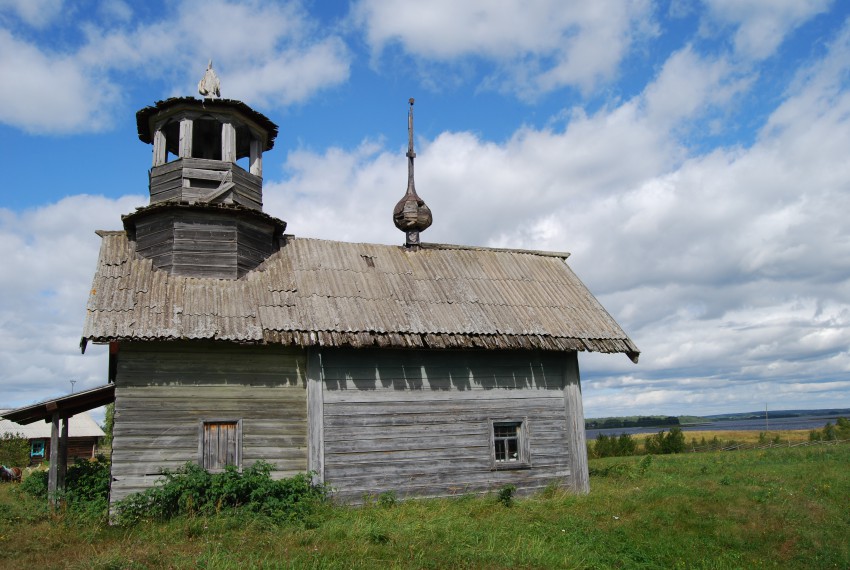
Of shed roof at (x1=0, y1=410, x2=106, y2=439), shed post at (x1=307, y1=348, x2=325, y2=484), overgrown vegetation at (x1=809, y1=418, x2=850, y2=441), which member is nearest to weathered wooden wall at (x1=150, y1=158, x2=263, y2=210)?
shed post at (x1=307, y1=348, x2=325, y2=484)

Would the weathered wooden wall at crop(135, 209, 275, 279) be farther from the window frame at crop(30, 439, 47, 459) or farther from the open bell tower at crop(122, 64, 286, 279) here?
the window frame at crop(30, 439, 47, 459)

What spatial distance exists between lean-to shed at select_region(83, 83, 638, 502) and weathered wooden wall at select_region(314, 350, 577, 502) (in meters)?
0.03

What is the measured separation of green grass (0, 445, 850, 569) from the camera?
336 inches

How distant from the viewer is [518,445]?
46.3ft

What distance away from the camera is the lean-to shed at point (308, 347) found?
463 inches

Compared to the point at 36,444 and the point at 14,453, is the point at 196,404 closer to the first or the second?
the point at 14,453

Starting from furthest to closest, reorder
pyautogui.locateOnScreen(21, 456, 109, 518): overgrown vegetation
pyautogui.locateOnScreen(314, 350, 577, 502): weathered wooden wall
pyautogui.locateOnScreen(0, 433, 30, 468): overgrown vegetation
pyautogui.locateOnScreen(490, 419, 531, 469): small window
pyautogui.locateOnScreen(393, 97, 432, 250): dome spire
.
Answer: pyautogui.locateOnScreen(0, 433, 30, 468): overgrown vegetation < pyautogui.locateOnScreen(393, 97, 432, 250): dome spire < pyautogui.locateOnScreen(490, 419, 531, 469): small window < pyautogui.locateOnScreen(314, 350, 577, 502): weathered wooden wall < pyautogui.locateOnScreen(21, 456, 109, 518): overgrown vegetation

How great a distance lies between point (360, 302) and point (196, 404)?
3.87 meters

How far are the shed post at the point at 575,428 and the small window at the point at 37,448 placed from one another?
34.9 m

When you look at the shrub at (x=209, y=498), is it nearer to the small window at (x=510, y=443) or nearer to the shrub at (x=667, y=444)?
the small window at (x=510, y=443)

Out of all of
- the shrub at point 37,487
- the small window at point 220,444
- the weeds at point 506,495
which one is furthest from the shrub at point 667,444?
the small window at point 220,444

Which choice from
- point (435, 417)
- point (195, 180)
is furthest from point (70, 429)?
point (435, 417)

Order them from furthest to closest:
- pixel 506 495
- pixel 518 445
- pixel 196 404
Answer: pixel 518 445
pixel 506 495
pixel 196 404

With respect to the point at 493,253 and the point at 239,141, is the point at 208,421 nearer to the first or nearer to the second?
the point at 239,141
